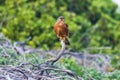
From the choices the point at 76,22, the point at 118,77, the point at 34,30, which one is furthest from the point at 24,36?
the point at 118,77

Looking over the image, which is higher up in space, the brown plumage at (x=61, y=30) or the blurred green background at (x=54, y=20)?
the blurred green background at (x=54, y=20)

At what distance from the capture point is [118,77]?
6.51 metres

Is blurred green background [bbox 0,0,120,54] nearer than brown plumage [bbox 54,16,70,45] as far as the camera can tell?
No

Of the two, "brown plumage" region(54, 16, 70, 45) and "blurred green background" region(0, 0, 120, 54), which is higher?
"blurred green background" region(0, 0, 120, 54)

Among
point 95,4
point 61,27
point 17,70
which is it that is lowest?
point 17,70

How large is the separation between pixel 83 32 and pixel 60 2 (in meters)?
0.95

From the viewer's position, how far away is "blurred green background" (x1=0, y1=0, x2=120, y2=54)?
12875mm

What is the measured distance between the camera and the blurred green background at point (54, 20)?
12875 mm

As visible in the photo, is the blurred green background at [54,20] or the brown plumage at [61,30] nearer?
the brown plumage at [61,30]

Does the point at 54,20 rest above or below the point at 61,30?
above

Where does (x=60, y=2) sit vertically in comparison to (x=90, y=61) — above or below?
above

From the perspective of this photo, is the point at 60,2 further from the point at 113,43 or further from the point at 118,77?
the point at 118,77

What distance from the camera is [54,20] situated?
517 inches

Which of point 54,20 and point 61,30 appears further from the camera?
point 54,20
